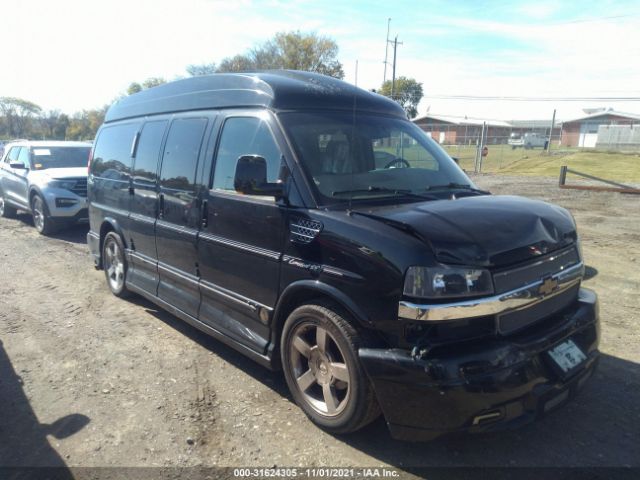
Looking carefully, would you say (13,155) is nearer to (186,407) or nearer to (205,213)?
(205,213)

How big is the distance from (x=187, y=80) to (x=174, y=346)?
2.67m

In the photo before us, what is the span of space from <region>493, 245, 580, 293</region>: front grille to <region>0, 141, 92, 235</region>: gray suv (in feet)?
31.3

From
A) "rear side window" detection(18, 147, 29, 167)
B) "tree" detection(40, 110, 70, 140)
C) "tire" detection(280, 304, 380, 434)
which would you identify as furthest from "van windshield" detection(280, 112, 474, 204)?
"tree" detection(40, 110, 70, 140)

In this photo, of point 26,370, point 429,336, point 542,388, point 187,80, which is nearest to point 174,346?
point 26,370

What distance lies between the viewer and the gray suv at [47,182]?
10.0 m

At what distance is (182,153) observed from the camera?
4582 mm

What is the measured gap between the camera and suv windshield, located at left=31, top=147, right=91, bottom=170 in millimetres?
10961

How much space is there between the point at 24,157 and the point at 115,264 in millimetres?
7080

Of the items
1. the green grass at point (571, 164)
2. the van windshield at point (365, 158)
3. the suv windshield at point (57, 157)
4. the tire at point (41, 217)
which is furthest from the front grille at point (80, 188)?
the green grass at point (571, 164)

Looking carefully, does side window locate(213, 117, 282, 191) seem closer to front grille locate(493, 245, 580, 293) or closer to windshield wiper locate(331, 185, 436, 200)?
windshield wiper locate(331, 185, 436, 200)

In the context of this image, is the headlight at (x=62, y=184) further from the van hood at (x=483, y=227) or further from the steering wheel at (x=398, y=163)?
the van hood at (x=483, y=227)

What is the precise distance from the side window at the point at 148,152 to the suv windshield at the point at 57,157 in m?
6.85

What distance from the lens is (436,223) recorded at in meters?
2.82

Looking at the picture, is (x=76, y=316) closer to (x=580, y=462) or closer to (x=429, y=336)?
(x=429, y=336)
